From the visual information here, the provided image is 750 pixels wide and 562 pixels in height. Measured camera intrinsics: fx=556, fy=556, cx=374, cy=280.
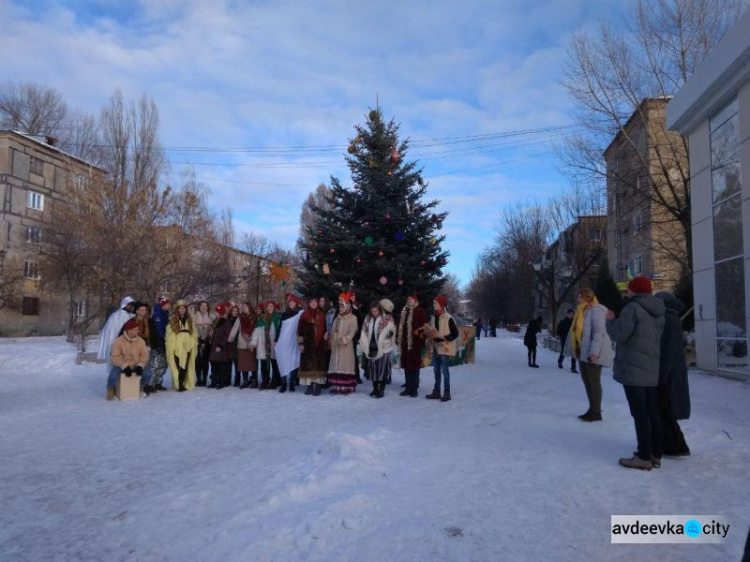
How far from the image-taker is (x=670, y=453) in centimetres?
582

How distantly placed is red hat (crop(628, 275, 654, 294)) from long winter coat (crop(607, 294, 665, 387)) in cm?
5

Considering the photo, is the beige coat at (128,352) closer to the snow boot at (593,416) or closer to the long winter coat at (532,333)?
the snow boot at (593,416)

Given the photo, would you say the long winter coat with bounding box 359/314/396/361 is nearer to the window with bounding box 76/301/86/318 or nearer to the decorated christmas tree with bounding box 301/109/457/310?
the decorated christmas tree with bounding box 301/109/457/310

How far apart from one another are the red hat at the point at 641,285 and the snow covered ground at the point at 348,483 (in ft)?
5.72

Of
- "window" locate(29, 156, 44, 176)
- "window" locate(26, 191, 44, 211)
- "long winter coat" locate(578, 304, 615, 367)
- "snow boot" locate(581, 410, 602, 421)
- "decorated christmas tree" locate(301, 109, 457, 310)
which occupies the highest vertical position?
"window" locate(29, 156, 44, 176)

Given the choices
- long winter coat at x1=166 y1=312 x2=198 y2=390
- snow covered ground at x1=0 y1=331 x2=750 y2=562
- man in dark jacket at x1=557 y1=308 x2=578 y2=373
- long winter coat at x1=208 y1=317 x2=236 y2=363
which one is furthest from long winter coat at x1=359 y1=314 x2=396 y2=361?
man in dark jacket at x1=557 y1=308 x2=578 y2=373

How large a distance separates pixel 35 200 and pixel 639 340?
4470 cm

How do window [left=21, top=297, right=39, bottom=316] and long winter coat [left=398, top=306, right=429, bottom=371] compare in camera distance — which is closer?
long winter coat [left=398, top=306, right=429, bottom=371]

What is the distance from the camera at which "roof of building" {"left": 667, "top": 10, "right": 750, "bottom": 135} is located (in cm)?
1209

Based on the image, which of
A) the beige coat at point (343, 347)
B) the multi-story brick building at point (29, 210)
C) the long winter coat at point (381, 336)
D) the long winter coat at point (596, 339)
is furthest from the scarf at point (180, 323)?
the multi-story brick building at point (29, 210)

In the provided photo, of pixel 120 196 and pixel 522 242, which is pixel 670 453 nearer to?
pixel 120 196

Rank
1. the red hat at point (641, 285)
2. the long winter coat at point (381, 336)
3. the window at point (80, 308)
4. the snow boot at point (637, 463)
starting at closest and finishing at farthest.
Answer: the snow boot at point (637, 463) → the red hat at point (641, 285) → the long winter coat at point (381, 336) → the window at point (80, 308)

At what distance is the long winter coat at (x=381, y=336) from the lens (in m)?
10.5

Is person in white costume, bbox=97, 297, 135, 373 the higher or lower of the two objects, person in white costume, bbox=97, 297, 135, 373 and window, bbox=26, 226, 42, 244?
the lower
